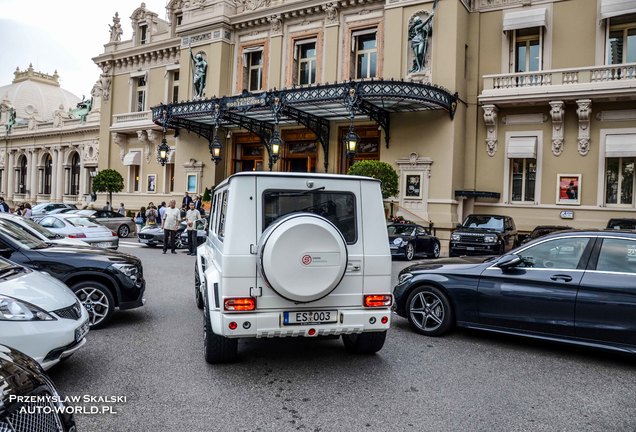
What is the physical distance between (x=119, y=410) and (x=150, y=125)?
30629 millimetres

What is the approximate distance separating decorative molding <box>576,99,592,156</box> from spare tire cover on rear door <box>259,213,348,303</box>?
18514 millimetres

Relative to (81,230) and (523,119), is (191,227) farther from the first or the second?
(523,119)

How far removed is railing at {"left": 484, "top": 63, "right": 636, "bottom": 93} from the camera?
61.4 ft

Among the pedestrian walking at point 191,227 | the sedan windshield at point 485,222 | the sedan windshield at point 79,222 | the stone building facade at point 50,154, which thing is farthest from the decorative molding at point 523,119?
the stone building facade at point 50,154

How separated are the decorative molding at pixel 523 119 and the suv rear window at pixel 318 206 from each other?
61.1 feet

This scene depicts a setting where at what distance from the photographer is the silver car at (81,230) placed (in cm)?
1448

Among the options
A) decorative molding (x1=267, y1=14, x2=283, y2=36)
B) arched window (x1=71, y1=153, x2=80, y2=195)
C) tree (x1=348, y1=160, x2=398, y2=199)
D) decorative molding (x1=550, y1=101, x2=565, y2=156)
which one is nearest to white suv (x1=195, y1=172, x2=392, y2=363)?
tree (x1=348, y1=160, x2=398, y2=199)

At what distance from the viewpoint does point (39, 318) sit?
14.2 feet

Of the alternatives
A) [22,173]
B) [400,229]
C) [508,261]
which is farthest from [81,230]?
[22,173]

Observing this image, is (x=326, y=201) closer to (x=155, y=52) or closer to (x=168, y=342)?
(x=168, y=342)

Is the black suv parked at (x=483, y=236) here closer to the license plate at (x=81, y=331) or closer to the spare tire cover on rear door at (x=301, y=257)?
the spare tire cover on rear door at (x=301, y=257)

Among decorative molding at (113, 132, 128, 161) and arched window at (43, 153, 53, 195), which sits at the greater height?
decorative molding at (113, 132, 128, 161)

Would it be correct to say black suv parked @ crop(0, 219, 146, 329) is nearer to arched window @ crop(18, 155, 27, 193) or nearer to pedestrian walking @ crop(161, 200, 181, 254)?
pedestrian walking @ crop(161, 200, 181, 254)

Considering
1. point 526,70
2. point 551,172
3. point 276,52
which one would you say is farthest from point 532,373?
point 276,52
